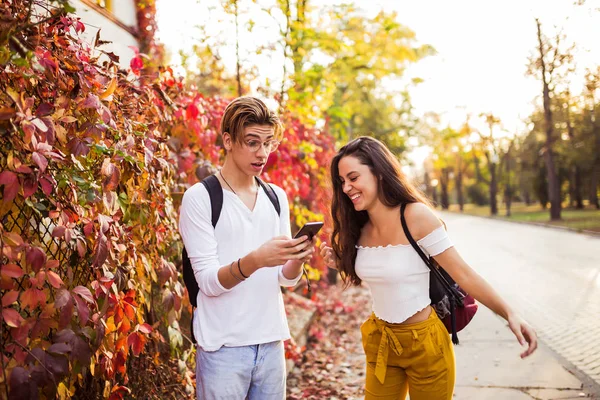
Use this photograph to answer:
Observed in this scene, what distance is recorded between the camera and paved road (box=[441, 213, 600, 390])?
7.34 m

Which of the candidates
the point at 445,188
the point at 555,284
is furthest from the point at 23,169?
the point at 445,188

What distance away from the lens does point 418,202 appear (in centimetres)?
309

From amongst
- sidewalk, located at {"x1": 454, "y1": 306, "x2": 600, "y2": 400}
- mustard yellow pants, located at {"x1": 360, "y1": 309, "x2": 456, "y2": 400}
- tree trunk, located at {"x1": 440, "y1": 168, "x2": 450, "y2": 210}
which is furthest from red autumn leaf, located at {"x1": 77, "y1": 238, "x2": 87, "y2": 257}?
tree trunk, located at {"x1": 440, "y1": 168, "x2": 450, "y2": 210}

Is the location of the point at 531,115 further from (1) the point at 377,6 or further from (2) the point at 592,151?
(1) the point at 377,6

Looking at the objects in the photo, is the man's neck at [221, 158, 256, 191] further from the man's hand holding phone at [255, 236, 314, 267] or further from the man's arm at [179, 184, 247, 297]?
the man's hand holding phone at [255, 236, 314, 267]

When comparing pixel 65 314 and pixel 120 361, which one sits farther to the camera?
pixel 120 361

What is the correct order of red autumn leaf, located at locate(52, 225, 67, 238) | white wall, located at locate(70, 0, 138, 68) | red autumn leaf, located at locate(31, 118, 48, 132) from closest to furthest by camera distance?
red autumn leaf, located at locate(31, 118, 48, 132), red autumn leaf, located at locate(52, 225, 67, 238), white wall, located at locate(70, 0, 138, 68)

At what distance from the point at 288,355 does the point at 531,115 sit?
3905 cm

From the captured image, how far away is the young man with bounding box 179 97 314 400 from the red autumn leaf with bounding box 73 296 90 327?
491 millimetres

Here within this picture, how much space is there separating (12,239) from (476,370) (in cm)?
538

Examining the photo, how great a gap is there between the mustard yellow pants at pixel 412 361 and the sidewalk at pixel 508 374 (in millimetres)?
2708

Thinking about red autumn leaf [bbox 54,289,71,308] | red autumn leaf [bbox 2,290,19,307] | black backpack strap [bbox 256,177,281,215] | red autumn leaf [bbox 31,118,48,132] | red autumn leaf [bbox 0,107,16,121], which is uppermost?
red autumn leaf [bbox 0,107,16,121]

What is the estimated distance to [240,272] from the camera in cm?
242

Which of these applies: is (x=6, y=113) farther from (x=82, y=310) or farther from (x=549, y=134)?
(x=549, y=134)
